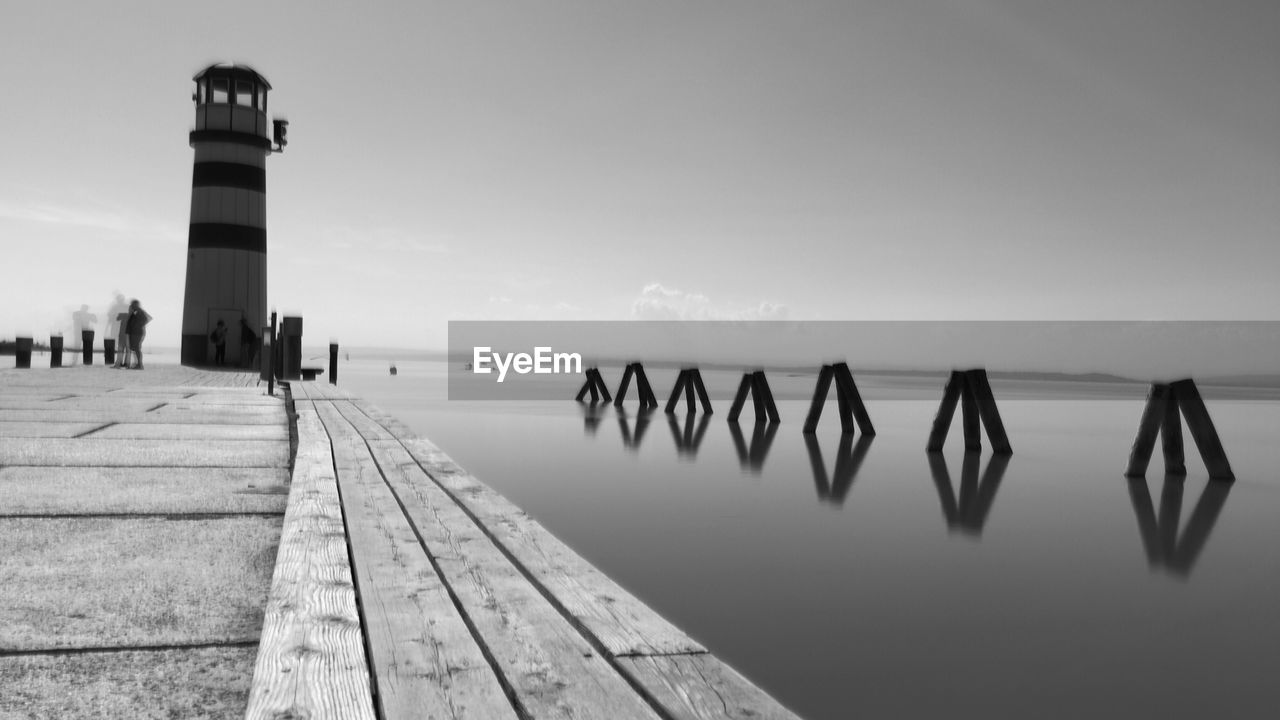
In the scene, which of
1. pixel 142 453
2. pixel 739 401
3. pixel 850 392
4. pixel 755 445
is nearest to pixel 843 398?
pixel 850 392

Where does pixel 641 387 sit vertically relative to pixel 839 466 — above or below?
above

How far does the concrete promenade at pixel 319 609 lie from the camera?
5.73 feet

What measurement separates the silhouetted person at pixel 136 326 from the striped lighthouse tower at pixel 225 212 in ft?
3.72

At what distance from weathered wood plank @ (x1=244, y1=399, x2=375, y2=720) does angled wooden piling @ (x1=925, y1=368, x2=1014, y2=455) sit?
1021 cm

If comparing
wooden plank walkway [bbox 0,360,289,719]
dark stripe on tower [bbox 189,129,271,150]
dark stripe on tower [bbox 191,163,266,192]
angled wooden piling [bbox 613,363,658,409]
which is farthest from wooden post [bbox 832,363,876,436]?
dark stripe on tower [bbox 189,129,271,150]

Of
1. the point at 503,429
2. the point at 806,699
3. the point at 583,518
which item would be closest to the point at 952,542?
the point at 583,518

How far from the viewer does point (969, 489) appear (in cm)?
979

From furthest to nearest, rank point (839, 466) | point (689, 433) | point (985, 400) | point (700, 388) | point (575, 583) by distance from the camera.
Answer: point (700, 388) → point (689, 433) → point (839, 466) → point (985, 400) → point (575, 583)

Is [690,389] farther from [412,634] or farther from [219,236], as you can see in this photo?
[412,634]

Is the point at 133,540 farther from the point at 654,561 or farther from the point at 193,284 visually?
the point at 193,284

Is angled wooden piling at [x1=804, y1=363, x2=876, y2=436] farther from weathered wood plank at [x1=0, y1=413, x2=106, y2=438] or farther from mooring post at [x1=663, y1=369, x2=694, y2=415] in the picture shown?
weathered wood plank at [x1=0, y1=413, x2=106, y2=438]

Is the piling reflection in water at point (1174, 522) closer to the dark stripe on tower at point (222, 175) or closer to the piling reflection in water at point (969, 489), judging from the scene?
the piling reflection in water at point (969, 489)

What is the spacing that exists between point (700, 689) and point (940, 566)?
15.8 ft

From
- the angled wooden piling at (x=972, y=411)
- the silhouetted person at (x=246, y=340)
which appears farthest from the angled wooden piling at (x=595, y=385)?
the angled wooden piling at (x=972, y=411)
